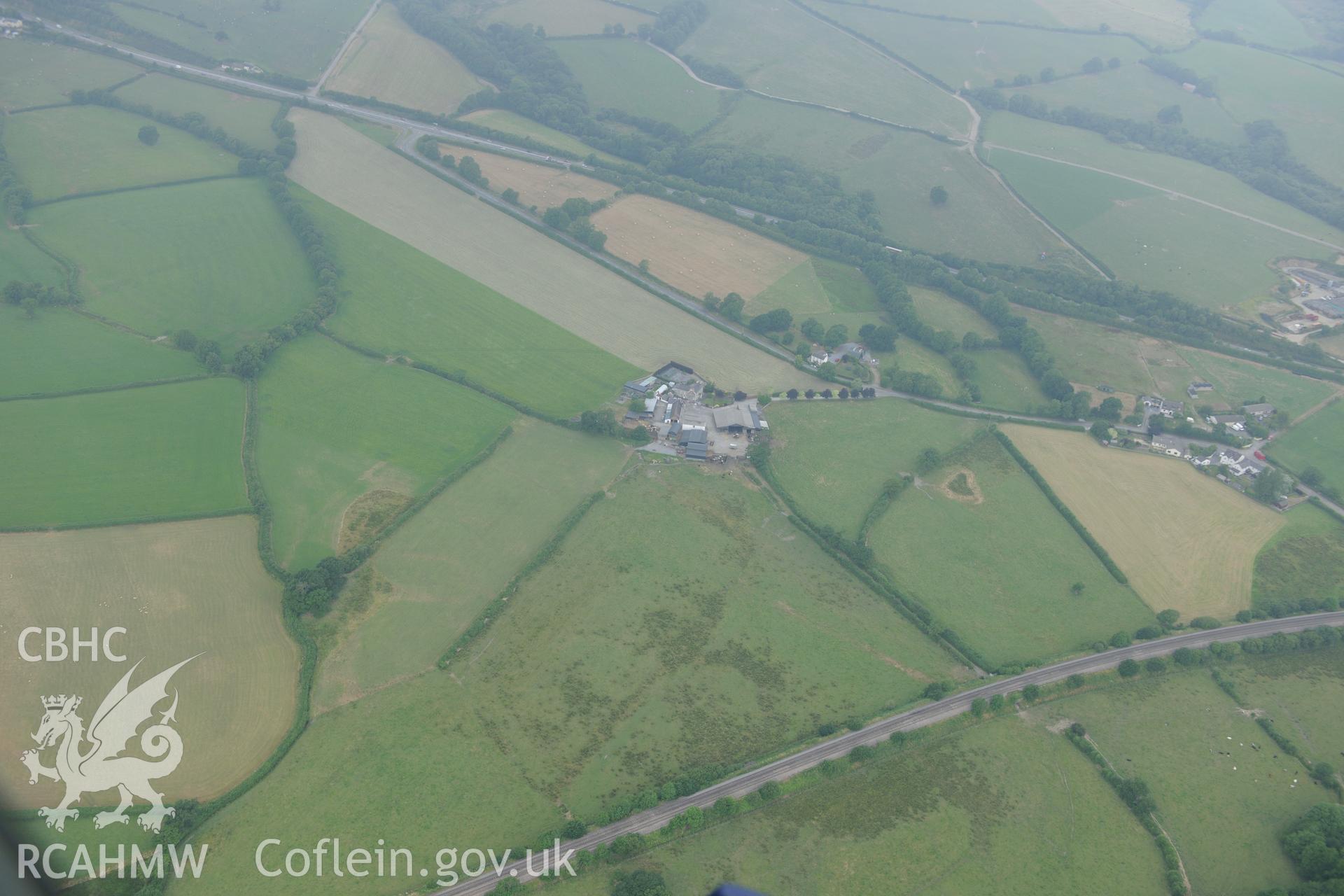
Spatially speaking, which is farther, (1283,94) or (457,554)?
(1283,94)

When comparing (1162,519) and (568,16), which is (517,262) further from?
(568,16)

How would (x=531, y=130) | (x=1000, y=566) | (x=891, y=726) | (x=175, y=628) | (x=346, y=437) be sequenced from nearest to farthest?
(x=891, y=726) < (x=175, y=628) < (x=1000, y=566) < (x=346, y=437) < (x=531, y=130)

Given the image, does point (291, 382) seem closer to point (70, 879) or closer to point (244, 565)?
point (244, 565)

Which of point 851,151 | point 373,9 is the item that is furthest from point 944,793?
point 373,9

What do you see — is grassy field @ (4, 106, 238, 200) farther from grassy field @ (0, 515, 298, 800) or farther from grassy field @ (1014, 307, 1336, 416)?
grassy field @ (1014, 307, 1336, 416)

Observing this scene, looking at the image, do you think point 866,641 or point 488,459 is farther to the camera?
point 488,459

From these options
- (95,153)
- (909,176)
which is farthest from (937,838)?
(95,153)

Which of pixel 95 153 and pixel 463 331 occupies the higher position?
pixel 95 153
